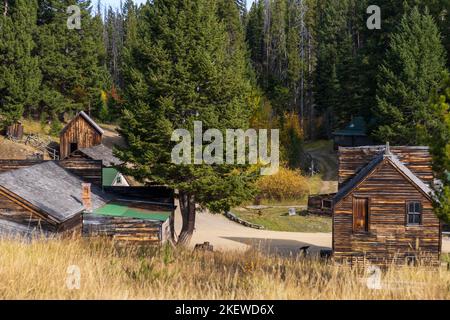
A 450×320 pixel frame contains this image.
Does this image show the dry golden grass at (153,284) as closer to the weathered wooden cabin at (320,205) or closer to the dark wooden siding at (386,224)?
the dark wooden siding at (386,224)

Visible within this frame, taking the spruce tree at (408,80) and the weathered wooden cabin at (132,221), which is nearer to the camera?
the weathered wooden cabin at (132,221)

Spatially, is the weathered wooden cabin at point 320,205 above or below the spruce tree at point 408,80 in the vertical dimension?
below

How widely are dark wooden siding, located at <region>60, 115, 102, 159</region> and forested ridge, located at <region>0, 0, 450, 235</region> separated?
3.36 m

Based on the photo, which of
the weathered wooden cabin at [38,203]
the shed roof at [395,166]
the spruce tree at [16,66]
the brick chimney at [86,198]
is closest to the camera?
the weathered wooden cabin at [38,203]

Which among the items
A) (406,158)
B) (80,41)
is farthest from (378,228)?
(80,41)

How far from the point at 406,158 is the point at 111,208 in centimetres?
1569

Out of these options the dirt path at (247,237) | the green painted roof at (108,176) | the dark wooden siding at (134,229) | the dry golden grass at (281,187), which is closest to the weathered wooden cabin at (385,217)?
the dirt path at (247,237)

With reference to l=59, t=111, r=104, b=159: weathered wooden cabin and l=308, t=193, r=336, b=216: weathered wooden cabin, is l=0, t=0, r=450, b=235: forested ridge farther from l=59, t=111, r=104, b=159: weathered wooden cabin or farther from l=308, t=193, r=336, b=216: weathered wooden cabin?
l=308, t=193, r=336, b=216: weathered wooden cabin

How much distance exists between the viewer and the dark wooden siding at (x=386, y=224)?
26.8 m

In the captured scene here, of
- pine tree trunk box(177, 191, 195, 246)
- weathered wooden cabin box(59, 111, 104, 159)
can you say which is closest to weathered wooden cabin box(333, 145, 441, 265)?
pine tree trunk box(177, 191, 195, 246)

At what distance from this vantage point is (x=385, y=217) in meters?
27.0

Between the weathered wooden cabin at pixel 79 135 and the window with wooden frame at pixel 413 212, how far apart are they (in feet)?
113

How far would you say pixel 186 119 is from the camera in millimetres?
29266
